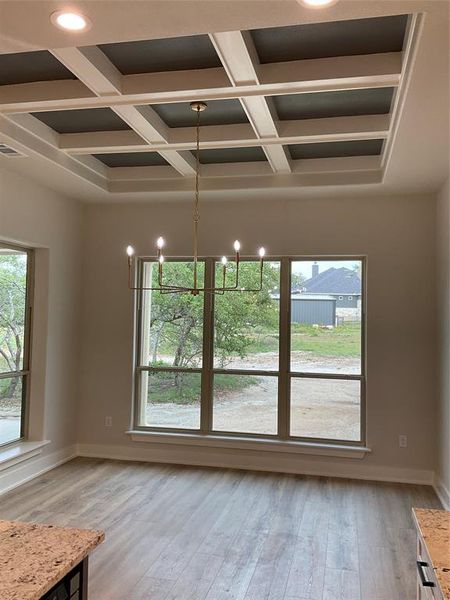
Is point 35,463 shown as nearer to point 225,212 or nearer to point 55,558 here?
point 225,212

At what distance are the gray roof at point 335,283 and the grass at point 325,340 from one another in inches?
14.0

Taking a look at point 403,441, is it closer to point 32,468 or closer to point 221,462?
point 221,462

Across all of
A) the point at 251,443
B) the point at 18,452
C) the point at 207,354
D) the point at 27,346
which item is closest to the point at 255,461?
the point at 251,443

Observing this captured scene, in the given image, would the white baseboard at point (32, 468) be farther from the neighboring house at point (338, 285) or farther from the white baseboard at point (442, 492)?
the white baseboard at point (442, 492)

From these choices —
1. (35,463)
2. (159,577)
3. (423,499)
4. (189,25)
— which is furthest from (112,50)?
(423,499)

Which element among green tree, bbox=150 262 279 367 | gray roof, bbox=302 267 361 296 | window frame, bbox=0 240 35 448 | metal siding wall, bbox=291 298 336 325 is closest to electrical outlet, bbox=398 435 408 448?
metal siding wall, bbox=291 298 336 325

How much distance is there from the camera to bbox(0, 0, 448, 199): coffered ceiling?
2.35m

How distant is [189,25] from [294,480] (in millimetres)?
3989

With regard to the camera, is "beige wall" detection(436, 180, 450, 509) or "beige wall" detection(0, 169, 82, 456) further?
"beige wall" detection(0, 169, 82, 456)

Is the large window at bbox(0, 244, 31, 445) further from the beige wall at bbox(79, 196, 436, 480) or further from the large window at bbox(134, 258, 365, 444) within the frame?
the large window at bbox(134, 258, 365, 444)

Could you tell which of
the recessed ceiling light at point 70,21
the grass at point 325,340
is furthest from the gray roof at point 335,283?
the recessed ceiling light at point 70,21

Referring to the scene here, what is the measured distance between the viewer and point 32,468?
15.5 ft

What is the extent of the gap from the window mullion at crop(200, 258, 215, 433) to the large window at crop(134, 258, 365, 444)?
11 millimetres

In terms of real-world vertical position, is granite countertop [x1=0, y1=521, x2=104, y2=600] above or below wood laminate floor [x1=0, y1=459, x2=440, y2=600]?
above
